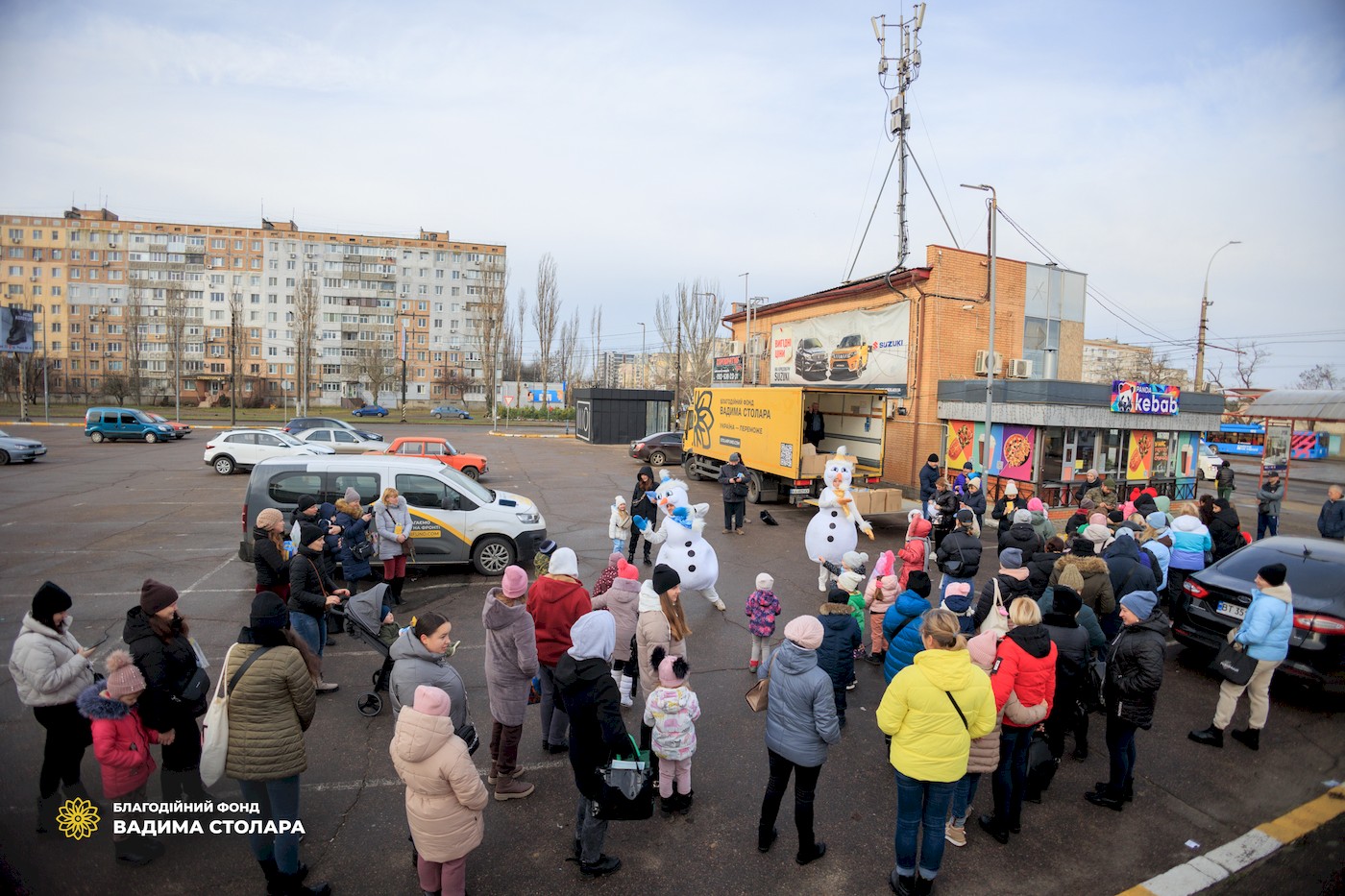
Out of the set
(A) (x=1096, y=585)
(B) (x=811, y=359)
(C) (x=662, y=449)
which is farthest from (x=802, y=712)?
(B) (x=811, y=359)

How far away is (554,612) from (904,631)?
284 centimetres

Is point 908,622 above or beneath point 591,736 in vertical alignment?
above

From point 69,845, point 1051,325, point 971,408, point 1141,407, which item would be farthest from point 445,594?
point 1051,325

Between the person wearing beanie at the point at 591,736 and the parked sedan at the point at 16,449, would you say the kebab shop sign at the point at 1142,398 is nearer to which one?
the person wearing beanie at the point at 591,736

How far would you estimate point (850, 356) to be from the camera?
24.9 metres

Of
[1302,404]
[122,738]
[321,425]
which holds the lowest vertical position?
[122,738]

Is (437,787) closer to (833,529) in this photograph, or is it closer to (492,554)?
(492,554)

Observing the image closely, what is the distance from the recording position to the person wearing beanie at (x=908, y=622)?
5312mm

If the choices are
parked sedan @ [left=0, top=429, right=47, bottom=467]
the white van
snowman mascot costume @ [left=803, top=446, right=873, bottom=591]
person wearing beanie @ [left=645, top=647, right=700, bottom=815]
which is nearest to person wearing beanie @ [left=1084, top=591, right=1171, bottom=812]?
person wearing beanie @ [left=645, top=647, right=700, bottom=815]

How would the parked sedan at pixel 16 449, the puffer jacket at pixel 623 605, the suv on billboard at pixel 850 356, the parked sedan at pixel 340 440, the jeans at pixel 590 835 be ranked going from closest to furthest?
the jeans at pixel 590 835 → the puffer jacket at pixel 623 605 → the parked sedan at pixel 16 449 → the suv on billboard at pixel 850 356 → the parked sedan at pixel 340 440

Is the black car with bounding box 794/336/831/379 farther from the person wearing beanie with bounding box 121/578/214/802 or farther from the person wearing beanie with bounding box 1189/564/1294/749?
the person wearing beanie with bounding box 121/578/214/802

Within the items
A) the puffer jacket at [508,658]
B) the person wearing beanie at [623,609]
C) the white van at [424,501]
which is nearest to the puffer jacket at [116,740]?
the puffer jacket at [508,658]

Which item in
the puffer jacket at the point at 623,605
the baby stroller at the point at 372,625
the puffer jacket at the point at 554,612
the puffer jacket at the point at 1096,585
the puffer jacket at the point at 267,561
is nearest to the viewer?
the puffer jacket at the point at 554,612

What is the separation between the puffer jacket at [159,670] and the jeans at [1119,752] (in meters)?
6.33
